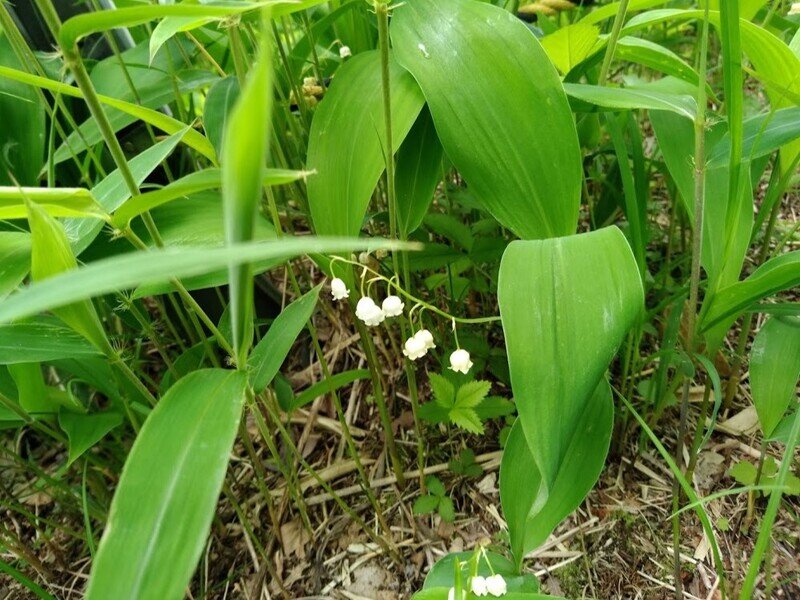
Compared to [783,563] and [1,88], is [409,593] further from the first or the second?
[1,88]

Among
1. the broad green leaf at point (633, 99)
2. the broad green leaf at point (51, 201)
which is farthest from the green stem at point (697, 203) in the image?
the broad green leaf at point (51, 201)

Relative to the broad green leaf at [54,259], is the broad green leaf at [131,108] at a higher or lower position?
higher

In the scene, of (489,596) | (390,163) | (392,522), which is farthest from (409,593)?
(390,163)

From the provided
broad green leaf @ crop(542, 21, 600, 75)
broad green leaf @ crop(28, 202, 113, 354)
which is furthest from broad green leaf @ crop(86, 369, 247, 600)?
broad green leaf @ crop(542, 21, 600, 75)

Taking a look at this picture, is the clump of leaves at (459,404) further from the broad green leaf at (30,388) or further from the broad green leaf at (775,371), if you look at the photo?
the broad green leaf at (30,388)

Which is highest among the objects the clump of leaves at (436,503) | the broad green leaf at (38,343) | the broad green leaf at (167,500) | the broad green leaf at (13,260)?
the broad green leaf at (13,260)

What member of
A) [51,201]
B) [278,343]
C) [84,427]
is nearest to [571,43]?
[278,343]

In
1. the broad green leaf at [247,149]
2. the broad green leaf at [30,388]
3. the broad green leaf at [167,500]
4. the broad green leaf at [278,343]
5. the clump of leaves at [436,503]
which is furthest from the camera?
the clump of leaves at [436,503]

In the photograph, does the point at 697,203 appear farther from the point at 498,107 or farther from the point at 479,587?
the point at 479,587
